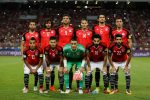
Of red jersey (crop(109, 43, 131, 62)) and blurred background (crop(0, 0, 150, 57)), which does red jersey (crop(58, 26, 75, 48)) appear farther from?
blurred background (crop(0, 0, 150, 57))

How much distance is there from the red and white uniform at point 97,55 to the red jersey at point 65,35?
39.8 inches

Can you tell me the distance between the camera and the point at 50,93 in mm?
12398

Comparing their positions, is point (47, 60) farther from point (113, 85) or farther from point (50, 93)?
point (113, 85)

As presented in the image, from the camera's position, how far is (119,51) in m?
12.6

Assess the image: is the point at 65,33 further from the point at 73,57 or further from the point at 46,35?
the point at 73,57

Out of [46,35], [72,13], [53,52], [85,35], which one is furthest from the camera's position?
[72,13]

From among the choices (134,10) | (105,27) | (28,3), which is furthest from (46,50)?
(134,10)


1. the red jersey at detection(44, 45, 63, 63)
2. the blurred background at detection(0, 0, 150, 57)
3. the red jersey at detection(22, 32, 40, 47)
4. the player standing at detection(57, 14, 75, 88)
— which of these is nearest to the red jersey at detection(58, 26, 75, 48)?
the player standing at detection(57, 14, 75, 88)

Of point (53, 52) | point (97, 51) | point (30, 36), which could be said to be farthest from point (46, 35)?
point (97, 51)

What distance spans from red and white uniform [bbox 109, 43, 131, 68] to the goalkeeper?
956mm

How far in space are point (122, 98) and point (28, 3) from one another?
4053 centimetres

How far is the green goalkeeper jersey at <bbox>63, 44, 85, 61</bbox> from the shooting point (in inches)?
491

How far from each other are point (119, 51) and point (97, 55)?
71 cm

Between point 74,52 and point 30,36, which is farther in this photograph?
point 30,36
